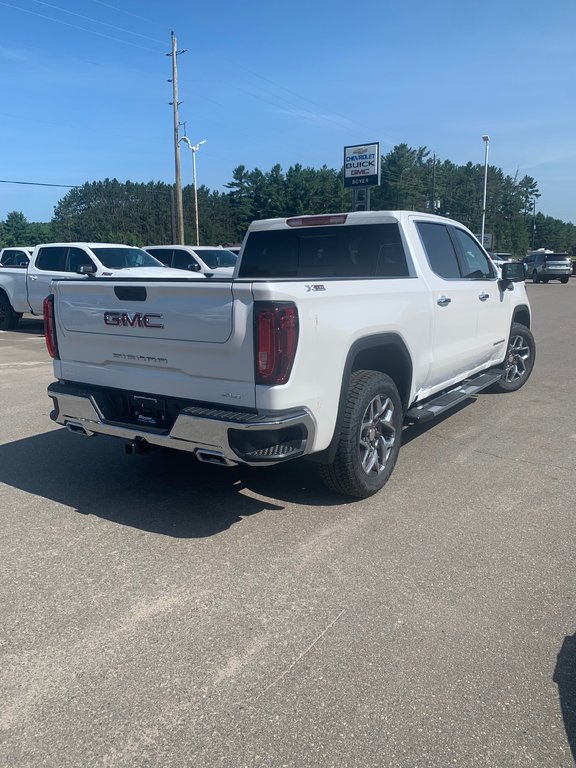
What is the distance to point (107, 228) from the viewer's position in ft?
315

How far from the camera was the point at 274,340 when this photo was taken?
3.57m

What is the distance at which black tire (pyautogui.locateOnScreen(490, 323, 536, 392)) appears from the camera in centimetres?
801

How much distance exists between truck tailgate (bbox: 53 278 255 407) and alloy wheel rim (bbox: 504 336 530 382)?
5.14 metres

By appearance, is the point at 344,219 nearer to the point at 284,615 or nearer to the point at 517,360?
the point at 284,615

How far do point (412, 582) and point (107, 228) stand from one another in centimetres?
9921

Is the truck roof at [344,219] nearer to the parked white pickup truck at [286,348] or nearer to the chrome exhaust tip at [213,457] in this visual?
the parked white pickup truck at [286,348]

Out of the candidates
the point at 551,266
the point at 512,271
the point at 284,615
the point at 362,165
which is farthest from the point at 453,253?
the point at 551,266

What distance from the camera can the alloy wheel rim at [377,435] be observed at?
453 centimetres

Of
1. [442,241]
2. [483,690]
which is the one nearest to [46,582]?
[483,690]

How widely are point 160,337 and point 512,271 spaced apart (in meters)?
4.57

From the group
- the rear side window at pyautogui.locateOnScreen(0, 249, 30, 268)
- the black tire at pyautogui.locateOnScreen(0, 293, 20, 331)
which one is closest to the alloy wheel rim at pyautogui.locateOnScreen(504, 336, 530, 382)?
the black tire at pyautogui.locateOnScreen(0, 293, 20, 331)

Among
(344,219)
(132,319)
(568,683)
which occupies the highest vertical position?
(344,219)

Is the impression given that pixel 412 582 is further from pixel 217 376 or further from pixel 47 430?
pixel 47 430

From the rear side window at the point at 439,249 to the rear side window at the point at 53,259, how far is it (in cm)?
996
